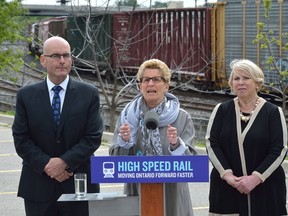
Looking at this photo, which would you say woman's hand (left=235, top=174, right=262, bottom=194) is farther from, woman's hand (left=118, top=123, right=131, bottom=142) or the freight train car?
the freight train car

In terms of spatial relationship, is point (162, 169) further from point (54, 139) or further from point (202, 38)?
point (202, 38)

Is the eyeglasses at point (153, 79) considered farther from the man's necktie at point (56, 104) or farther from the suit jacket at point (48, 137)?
the man's necktie at point (56, 104)

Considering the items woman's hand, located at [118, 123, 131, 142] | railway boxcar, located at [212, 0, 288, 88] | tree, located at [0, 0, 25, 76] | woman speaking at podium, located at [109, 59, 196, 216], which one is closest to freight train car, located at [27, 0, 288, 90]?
railway boxcar, located at [212, 0, 288, 88]

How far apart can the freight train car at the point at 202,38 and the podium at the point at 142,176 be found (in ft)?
56.8

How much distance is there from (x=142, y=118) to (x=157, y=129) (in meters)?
0.17

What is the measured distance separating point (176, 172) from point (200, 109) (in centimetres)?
2029

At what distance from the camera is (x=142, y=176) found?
4.75 meters

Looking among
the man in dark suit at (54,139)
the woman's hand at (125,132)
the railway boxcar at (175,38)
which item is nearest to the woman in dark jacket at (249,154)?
the woman's hand at (125,132)

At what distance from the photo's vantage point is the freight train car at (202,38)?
79.2ft

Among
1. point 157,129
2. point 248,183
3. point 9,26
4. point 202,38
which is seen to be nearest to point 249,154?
point 248,183

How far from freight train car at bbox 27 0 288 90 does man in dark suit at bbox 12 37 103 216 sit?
16482 mm

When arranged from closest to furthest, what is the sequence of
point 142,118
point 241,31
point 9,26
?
point 142,118 → point 9,26 → point 241,31

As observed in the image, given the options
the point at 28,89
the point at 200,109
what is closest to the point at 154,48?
the point at 200,109

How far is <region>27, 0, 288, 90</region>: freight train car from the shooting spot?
79.2 ft
